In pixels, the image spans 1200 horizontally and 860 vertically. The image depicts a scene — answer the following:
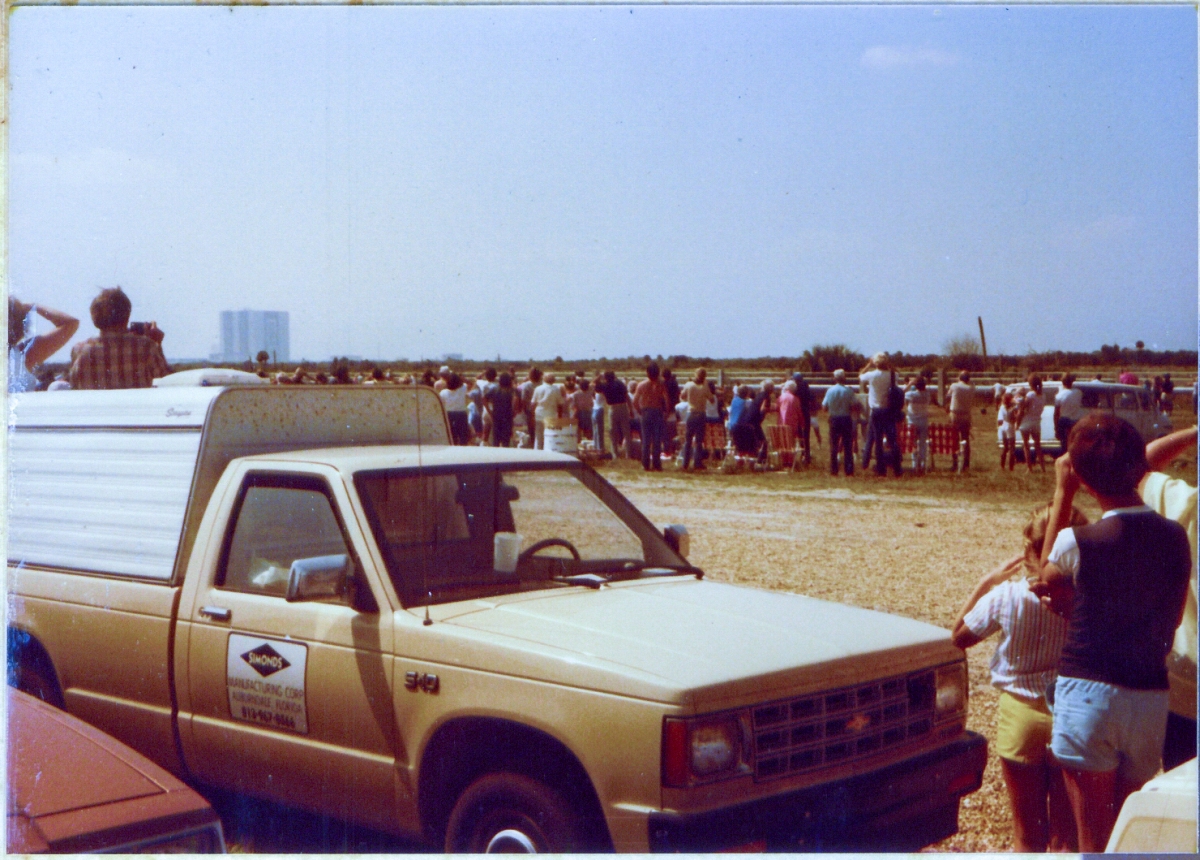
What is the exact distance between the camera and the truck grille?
129 inches

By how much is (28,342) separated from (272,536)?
119 centimetres

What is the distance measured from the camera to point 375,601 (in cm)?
368

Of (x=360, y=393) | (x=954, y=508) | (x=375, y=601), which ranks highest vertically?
(x=360, y=393)

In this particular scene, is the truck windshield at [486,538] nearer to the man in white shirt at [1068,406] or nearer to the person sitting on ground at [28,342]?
the person sitting on ground at [28,342]

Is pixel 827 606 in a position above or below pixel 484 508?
below

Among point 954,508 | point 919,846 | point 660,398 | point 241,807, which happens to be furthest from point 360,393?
point 660,398

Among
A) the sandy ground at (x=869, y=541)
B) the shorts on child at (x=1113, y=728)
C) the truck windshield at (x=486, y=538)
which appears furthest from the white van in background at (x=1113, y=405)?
the truck windshield at (x=486, y=538)

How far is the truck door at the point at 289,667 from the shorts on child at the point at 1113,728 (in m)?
2.01

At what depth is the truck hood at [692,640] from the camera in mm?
3189

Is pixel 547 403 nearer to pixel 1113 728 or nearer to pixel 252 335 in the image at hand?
pixel 252 335

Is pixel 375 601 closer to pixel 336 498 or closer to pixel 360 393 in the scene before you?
pixel 336 498

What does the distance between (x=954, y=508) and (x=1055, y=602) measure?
10.6 m

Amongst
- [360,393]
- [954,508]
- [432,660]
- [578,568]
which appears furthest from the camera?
[954,508]

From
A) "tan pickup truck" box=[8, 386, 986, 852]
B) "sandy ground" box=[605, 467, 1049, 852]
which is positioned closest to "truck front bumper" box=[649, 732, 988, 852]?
"tan pickup truck" box=[8, 386, 986, 852]
